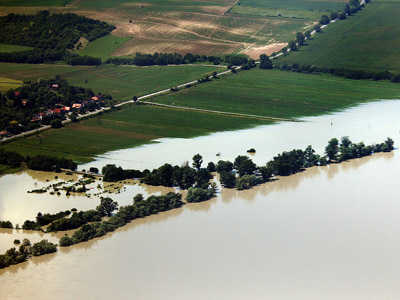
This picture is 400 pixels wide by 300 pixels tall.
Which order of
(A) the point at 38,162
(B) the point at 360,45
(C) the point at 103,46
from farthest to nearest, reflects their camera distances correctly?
(C) the point at 103,46 → (B) the point at 360,45 → (A) the point at 38,162

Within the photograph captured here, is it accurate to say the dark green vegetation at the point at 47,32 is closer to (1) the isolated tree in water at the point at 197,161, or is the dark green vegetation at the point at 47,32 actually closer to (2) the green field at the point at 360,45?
(2) the green field at the point at 360,45

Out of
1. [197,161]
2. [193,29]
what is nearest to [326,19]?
[193,29]

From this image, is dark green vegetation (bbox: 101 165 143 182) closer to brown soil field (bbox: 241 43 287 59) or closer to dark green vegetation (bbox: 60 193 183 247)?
dark green vegetation (bbox: 60 193 183 247)

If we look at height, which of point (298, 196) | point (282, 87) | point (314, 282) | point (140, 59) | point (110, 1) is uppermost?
point (110, 1)

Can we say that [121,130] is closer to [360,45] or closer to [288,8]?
[360,45]

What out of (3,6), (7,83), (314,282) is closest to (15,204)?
(314,282)

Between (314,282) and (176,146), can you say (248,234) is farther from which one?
(176,146)
